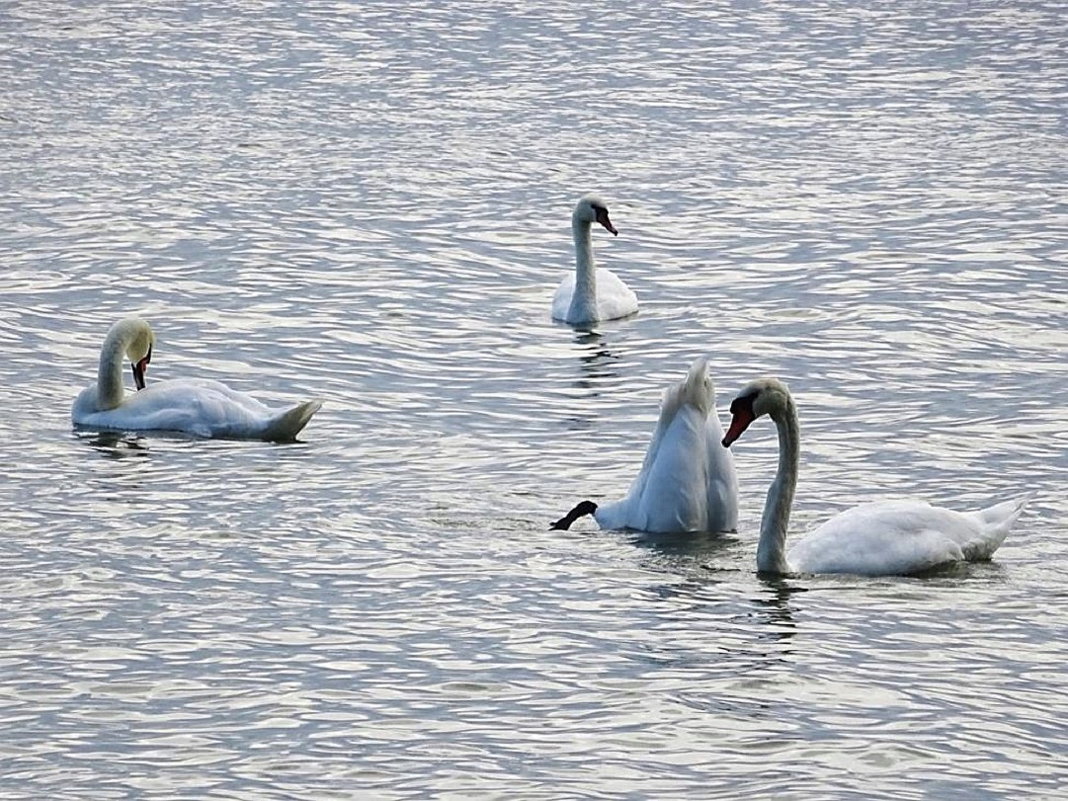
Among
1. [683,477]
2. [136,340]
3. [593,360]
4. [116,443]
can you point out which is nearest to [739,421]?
[683,477]

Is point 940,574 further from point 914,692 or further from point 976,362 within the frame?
point 976,362

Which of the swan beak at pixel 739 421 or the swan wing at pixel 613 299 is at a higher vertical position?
the swan beak at pixel 739 421

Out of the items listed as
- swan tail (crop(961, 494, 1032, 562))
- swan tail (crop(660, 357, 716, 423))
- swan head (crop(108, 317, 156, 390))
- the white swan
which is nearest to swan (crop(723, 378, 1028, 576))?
swan tail (crop(961, 494, 1032, 562))

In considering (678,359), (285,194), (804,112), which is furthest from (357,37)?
(678,359)

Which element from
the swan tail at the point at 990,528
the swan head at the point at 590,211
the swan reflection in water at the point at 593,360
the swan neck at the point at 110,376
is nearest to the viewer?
the swan tail at the point at 990,528

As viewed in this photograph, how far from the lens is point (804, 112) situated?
91.5 ft

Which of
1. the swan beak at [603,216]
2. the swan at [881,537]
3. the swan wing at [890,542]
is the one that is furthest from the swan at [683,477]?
the swan beak at [603,216]

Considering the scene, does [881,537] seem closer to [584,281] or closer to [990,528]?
[990,528]

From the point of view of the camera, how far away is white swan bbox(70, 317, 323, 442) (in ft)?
49.9

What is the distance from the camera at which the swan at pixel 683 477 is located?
42.4ft

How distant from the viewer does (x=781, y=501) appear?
12.4 metres

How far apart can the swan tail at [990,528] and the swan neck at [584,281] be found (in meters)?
6.94

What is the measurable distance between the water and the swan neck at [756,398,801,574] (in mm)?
216

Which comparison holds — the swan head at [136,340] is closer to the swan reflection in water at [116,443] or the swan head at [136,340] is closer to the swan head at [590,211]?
the swan reflection in water at [116,443]
